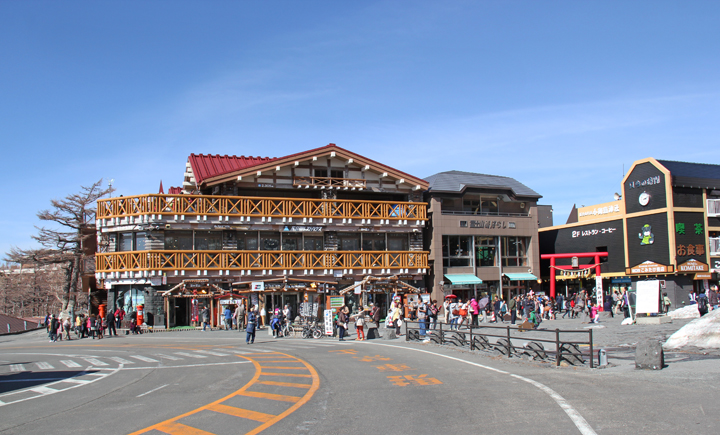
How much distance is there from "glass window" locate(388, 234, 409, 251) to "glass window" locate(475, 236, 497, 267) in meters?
5.52

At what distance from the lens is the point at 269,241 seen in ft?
133

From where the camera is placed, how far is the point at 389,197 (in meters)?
44.5

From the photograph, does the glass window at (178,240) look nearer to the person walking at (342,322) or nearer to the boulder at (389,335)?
the person walking at (342,322)

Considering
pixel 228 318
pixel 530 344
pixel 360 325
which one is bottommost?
pixel 228 318

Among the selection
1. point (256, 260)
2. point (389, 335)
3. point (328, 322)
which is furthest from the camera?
point (256, 260)

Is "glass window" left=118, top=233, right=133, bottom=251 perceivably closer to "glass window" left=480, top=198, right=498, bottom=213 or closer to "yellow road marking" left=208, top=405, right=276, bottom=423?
"glass window" left=480, top=198, right=498, bottom=213

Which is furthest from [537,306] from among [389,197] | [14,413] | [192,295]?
[14,413]

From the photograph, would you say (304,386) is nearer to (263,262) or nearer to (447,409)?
(447,409)

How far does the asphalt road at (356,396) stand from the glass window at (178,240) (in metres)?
18.9

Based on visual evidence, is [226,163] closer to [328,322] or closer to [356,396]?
[328,322]

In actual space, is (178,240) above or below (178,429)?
above

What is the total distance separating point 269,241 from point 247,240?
4.84 ft

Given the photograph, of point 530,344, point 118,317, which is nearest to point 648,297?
point 530,344

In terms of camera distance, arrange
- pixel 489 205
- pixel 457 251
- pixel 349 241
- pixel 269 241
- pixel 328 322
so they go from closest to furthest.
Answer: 1. pixel 328 322
2. pixel 269 241
3. pixel 349 241
4. pixel 457 251
5. pixel 489 205
